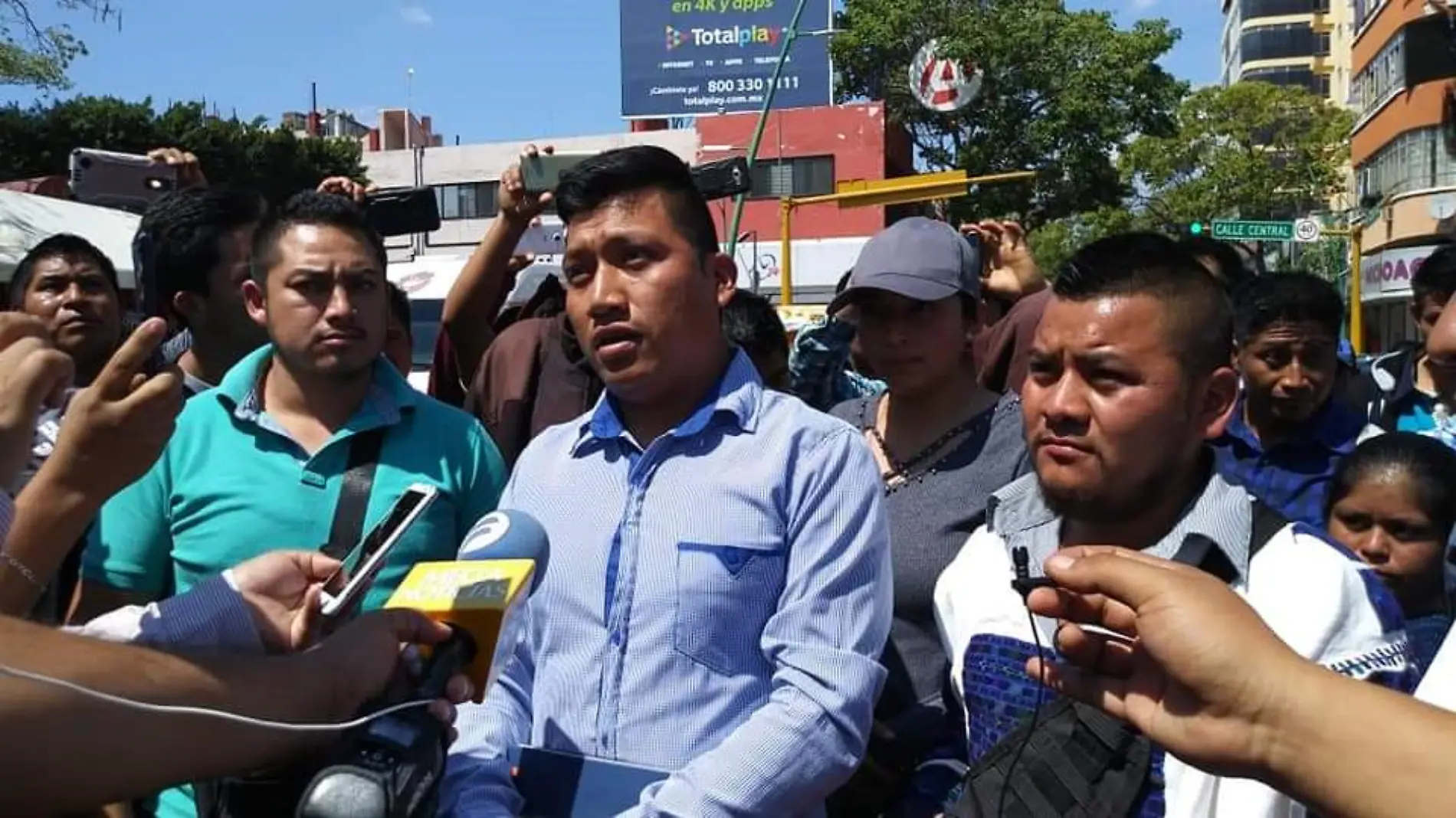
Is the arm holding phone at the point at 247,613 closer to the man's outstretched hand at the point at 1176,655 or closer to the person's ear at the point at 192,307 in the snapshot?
the man's outstretched hand at the point at 1176,655

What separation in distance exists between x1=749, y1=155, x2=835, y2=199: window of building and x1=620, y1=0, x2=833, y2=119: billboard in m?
1.90

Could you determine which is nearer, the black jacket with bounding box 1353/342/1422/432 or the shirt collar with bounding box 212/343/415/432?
the shirt collar with bounding box 212/343/415/432

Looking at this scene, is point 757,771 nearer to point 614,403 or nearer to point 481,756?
point 481,756

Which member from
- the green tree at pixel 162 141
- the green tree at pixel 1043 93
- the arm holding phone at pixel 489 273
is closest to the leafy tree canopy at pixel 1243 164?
the green tree at pixel 1043 93

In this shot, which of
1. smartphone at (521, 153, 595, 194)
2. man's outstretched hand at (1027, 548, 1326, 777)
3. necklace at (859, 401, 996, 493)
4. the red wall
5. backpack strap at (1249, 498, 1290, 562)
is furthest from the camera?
the red wall

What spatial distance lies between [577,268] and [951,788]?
133 centimetres

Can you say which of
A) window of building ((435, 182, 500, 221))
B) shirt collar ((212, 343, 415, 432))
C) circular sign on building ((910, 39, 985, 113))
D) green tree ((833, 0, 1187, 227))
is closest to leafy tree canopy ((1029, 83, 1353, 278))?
green tree ((833, 0, 1187, 227))

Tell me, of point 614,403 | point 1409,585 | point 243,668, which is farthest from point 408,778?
point 1409,585

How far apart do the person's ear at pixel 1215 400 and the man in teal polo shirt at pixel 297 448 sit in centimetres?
169

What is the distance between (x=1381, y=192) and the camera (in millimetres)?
40375

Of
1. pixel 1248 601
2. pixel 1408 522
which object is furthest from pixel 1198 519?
pixel 1408 522

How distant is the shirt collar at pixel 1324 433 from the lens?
14.8 ft

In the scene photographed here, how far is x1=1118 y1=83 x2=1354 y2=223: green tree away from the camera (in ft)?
159

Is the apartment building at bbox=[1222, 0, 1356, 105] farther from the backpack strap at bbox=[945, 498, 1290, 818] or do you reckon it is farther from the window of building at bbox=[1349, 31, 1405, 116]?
the backpack strap at bbox=[945, 498, 1290, 818]
